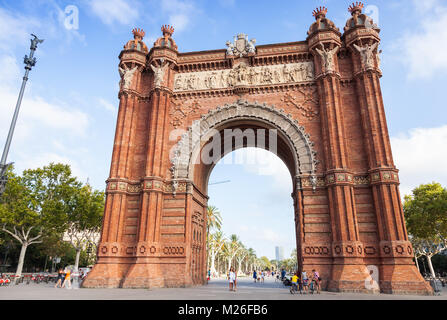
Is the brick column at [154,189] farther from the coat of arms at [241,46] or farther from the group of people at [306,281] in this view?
the group of people at [306,281]

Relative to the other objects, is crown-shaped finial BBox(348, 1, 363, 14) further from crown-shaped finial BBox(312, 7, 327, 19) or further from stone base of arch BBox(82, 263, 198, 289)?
stone base of arch BBox(82, 263, 198, 289)

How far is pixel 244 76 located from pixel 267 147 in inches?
248

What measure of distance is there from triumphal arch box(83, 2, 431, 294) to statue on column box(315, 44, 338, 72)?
103 mm

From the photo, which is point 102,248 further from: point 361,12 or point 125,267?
point 361,12

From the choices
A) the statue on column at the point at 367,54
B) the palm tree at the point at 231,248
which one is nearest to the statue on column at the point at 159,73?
the statue on column at the point at 367,54

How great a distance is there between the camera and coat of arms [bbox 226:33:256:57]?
821 inches

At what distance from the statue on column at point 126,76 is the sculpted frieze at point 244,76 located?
3.30 meters

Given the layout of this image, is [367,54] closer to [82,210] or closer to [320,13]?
[320,13]

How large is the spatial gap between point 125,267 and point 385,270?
15.0 meters

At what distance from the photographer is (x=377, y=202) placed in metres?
15.8

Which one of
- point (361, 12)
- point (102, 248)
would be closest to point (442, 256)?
point (361, 12)

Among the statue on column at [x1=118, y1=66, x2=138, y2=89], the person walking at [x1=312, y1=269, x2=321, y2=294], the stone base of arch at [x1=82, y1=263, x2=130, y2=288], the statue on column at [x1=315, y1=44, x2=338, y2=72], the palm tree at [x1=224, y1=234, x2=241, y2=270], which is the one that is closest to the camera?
the person walking at [x1=312, y1=269, x2=321, y2=294]

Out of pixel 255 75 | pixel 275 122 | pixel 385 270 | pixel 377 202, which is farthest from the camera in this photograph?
pixel 255 75

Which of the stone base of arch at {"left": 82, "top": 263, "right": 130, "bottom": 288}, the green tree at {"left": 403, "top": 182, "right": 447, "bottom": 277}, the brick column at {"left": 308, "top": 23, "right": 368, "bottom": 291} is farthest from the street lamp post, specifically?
the green tree at {"left": 403, "top": 182, "right": 447, "bottom": 277}
